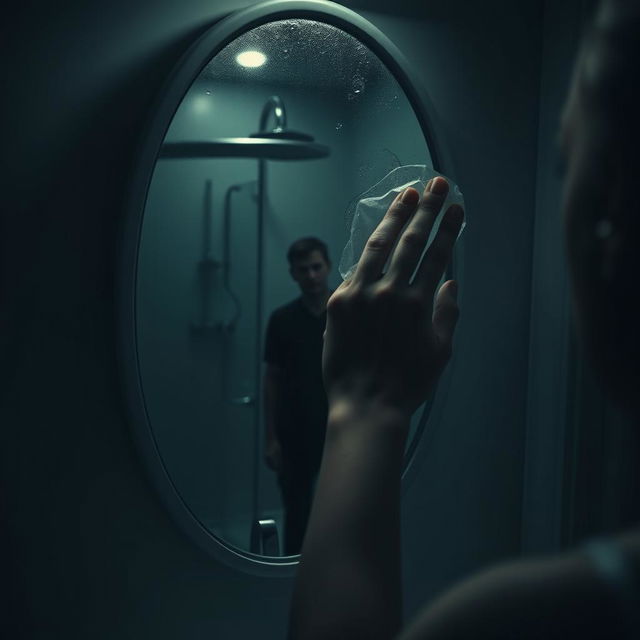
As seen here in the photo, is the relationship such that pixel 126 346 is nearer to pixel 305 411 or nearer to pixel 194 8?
pixel 305 411

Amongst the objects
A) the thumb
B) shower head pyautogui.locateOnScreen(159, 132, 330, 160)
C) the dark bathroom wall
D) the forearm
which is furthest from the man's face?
the forearm

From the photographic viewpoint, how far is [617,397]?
29 centimetres

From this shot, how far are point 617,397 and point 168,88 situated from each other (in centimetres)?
60

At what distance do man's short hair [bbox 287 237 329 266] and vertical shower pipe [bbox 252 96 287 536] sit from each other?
0.13 feet

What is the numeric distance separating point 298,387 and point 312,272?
142mm

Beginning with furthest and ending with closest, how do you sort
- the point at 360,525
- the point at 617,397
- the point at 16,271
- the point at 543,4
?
1. the point at 543,4
2. the point at 16,271
3. the point at 360,525
4. the point at 617,397

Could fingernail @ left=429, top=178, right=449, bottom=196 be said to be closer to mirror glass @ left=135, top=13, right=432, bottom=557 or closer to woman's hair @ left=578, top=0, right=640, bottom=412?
woman's hair @ left=578, top=0, right=640, bottom=412

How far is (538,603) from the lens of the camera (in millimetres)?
237

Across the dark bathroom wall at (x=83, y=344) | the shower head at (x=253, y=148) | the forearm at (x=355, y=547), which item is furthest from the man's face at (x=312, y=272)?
the forearm at (x=355, y=547)

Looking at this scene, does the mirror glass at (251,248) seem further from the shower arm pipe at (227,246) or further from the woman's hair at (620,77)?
the woman's hair at (620,77)

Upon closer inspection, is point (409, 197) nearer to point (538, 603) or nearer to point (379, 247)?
point (379, 247)

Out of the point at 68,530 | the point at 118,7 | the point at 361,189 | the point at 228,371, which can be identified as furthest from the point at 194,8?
the point at 68,530

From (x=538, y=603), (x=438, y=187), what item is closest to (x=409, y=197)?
(x=438, y=187)

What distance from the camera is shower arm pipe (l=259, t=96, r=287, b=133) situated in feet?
2.64
